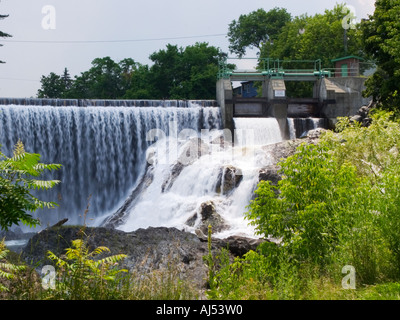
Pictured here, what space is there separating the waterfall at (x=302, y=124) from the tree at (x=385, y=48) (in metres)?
5.76

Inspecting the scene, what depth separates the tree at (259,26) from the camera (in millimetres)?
64000

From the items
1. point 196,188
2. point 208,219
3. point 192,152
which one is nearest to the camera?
point 208,219

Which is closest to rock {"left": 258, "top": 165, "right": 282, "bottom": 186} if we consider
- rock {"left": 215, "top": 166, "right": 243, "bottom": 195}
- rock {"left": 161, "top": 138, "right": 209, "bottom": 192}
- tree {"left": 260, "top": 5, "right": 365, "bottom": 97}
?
rock {"left": 215, "top": 166, "right": 243, "bottom": 195}

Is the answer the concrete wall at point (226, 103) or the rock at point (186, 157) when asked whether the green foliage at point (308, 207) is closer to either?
the rock at point (186, 157)

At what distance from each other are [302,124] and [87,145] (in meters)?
13.6

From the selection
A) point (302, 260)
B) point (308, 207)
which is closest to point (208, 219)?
point (302, 260)

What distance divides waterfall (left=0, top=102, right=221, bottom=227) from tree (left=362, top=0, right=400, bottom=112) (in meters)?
12.1

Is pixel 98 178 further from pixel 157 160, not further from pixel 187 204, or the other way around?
pixel 187 204

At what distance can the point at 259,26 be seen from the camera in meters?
64.1

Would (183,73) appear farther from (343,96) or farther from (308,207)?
(308,207)

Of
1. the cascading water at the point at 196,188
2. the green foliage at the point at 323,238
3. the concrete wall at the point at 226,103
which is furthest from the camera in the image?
the concrete wall at the point at 226,103

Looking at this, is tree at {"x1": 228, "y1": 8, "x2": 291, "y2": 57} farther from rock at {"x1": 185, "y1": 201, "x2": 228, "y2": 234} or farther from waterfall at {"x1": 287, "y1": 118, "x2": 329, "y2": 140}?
rock at {"x1": 185, "y1": 201, "x2": 228, "y2": 234}

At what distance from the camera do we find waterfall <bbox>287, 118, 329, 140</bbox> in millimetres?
34531

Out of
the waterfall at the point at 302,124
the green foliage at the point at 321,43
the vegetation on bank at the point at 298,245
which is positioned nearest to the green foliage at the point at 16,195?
the vegetation on bank at the point at 298,245
